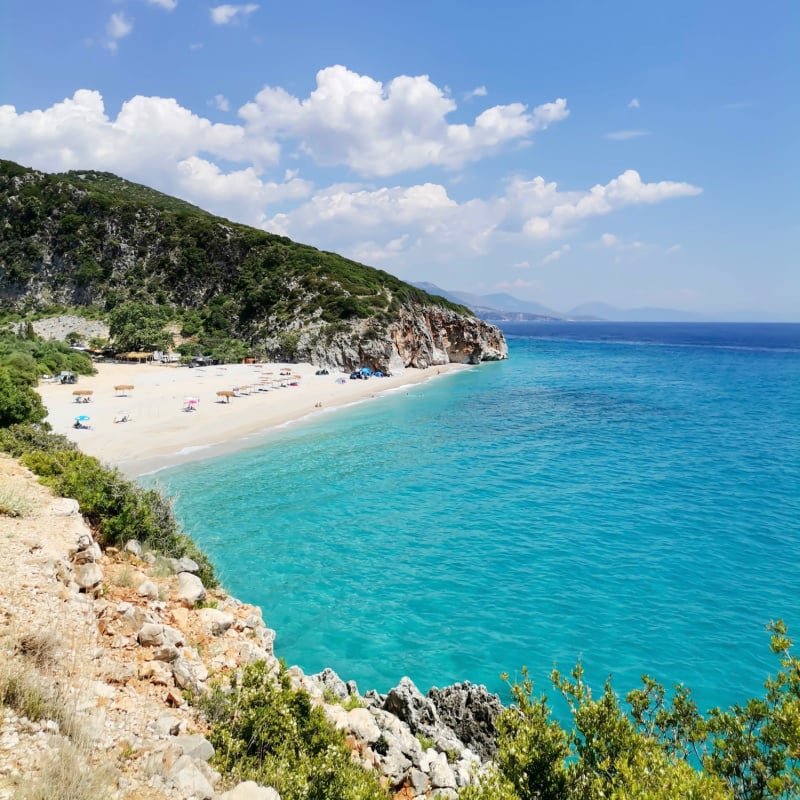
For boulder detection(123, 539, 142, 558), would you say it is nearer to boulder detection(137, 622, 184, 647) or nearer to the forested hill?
boulder detection(137, 622, 184, 647)

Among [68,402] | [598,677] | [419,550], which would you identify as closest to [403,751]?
[598,677]

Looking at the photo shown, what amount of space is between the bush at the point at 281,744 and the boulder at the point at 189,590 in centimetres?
321

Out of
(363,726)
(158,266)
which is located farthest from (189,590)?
(158,266)

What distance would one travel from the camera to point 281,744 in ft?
21.4

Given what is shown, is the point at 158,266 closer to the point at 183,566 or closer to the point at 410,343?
the point at 410,343

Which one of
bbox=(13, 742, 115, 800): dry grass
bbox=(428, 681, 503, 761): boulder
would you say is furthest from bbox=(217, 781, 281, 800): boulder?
bbox=(428, 681, 503, 761): boulder

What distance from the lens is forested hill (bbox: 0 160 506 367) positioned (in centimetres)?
8519

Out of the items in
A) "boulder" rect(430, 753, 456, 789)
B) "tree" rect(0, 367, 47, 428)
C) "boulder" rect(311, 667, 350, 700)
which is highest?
"tree" rect(0, 367, 47, 428)

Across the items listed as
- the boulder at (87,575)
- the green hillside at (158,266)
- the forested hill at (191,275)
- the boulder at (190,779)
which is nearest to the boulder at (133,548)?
the boulder at (87,575)

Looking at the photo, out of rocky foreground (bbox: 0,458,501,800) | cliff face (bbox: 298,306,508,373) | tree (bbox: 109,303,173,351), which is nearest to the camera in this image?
rocky foreground (bbox: 0,458,501,800)

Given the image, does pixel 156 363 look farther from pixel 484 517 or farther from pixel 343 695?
pixel 343 695

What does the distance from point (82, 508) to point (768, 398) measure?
213 feet

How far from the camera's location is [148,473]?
1069 inches

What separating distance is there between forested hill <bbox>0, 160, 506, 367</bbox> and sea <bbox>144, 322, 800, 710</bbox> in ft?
160
